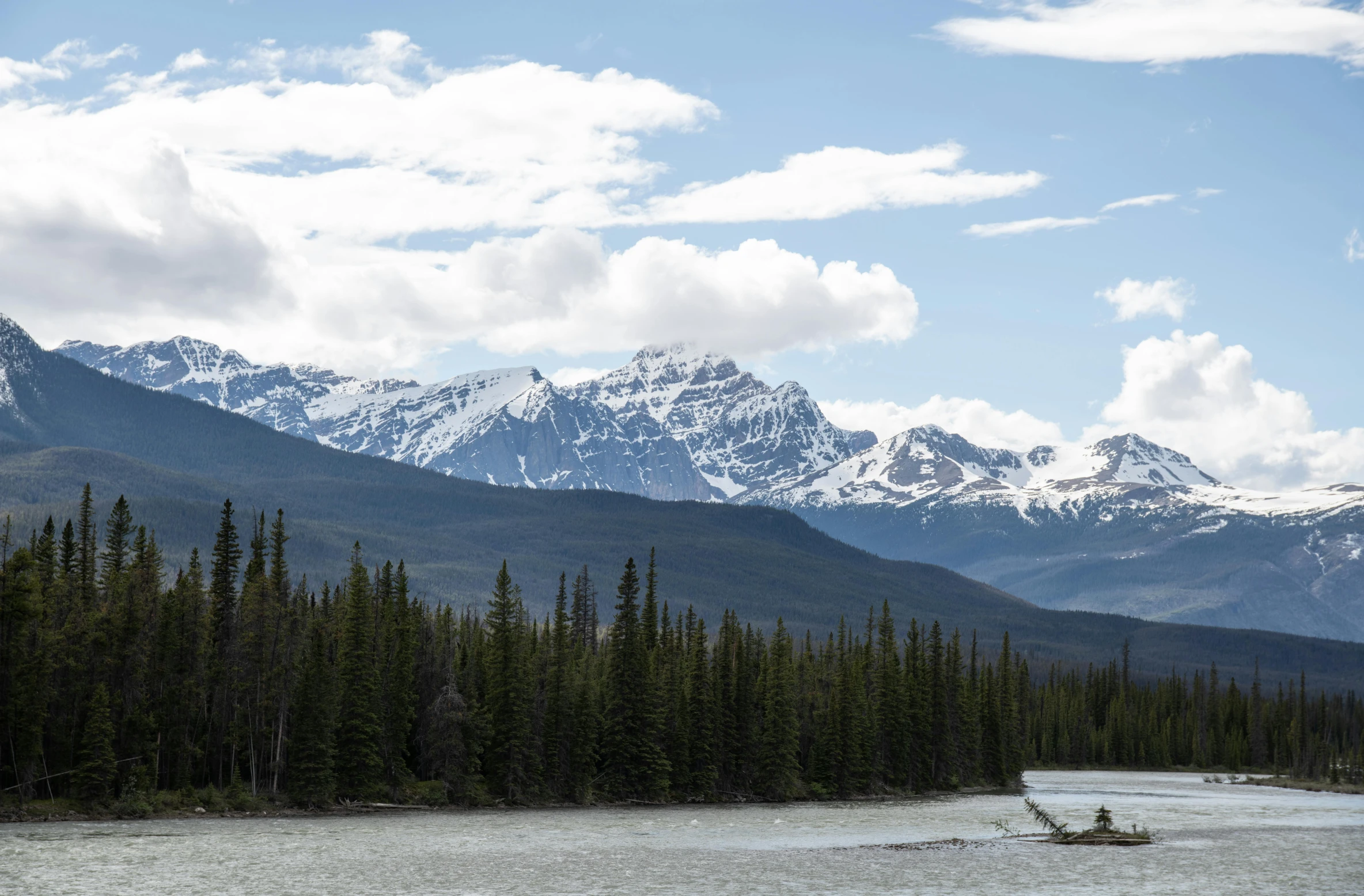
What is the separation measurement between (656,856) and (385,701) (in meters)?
37.2

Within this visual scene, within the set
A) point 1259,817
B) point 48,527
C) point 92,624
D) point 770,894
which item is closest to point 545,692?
point 92,624

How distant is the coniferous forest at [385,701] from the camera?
100m

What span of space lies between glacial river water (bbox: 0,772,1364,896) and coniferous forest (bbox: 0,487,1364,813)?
5.97 meters

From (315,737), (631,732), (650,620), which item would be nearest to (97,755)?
(315,737)

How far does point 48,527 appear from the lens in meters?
127

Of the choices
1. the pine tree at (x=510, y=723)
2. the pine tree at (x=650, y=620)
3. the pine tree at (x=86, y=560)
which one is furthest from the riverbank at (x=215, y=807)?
the pine tree at (x=650, y=620)

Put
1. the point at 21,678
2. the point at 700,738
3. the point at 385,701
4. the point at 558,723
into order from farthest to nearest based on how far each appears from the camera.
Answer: the point at 700,738 → the point at 558,723 → the point at 385,701 → the point at 21,678

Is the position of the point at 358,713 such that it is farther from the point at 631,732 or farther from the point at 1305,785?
the point at 1305,785

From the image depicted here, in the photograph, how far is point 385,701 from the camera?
378 ft

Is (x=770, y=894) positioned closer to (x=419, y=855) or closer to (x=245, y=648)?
(x=419, y=855)

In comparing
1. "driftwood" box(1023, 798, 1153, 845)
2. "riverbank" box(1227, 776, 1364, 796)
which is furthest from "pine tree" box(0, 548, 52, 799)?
"riverbank" box(1227, 776, 1364, 796)

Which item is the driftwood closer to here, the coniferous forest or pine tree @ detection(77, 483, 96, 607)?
the coniferous forest

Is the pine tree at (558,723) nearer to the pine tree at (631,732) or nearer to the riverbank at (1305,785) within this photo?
the pine tree at (631,732)

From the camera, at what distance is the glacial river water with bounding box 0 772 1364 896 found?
72.4 metres
